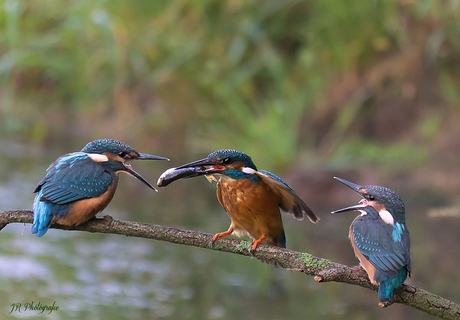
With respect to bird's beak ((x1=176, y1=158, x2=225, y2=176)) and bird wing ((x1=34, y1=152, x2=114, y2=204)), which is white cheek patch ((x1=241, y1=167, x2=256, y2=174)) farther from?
bird wing ((x1=34, y1=152, x2=114, y2=204))

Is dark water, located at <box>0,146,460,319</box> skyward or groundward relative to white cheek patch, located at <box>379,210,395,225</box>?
groundward

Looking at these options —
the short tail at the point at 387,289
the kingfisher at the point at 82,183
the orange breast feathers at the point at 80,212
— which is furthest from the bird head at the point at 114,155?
the short tail at the point at 387,289

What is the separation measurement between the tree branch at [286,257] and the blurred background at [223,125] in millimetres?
2179

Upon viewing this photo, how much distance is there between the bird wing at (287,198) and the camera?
280 centimetres

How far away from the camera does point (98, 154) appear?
2.90 m

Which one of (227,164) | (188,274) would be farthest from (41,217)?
(188,274)

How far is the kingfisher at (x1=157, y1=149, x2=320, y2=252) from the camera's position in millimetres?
2844

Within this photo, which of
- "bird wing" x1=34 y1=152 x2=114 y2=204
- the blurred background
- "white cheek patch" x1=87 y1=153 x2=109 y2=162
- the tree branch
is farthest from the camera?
the blurred background

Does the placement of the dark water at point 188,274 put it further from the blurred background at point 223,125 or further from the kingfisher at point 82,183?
the kingfisher at point 82,183

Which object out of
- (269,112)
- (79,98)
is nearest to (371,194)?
(269,112)

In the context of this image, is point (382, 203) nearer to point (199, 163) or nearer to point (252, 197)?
point (252, 197)

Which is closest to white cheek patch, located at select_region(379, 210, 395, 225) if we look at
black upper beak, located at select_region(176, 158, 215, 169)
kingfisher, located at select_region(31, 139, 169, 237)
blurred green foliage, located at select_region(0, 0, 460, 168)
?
black upper beak, located at select_region(176, 158, 215, 169)

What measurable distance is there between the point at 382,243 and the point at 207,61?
19.2 feet

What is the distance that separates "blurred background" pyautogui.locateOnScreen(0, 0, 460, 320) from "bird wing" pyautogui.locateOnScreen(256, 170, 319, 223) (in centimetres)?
186
